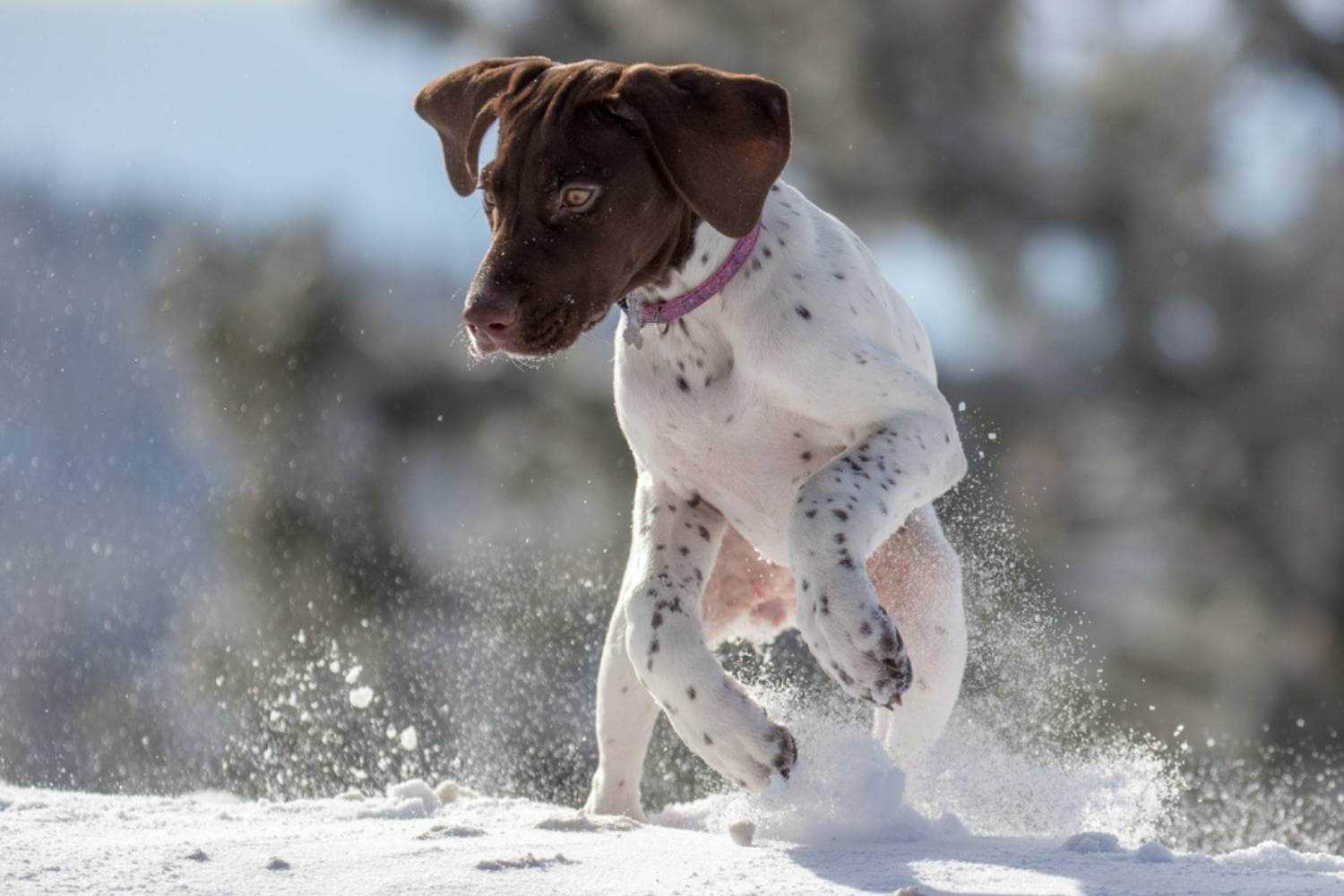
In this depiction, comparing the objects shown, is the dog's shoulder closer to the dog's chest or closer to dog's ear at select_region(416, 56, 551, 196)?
the dog's chest

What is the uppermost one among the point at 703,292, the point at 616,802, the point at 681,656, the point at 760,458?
the point at 703,292

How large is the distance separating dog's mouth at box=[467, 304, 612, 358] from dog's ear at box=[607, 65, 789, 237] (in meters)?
0.31

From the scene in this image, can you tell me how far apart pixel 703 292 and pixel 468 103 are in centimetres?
67

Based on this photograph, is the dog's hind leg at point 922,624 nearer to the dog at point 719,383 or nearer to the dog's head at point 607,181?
the dog at point 719,383

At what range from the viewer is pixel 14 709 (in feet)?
36.4

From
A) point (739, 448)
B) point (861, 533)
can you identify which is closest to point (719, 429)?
point (739, 448)

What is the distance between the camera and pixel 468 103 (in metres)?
3.65

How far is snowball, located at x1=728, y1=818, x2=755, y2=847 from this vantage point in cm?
321

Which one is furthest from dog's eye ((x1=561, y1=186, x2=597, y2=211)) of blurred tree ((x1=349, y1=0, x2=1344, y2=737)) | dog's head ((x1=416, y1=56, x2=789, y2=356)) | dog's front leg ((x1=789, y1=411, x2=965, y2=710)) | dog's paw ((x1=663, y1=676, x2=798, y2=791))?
blurred tree ((x1=349, y1=0, x2=1344, y2=737))

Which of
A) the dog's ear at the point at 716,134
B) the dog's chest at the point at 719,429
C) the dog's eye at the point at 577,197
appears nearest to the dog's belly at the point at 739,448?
the dog's chest at the point at 719,429

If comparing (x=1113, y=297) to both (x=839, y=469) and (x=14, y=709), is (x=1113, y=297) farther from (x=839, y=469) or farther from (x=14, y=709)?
(x=839, y=469)

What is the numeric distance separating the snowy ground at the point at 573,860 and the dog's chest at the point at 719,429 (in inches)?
26.0

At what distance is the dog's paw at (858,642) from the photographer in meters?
3.00

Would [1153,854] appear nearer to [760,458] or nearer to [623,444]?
[760,458]
